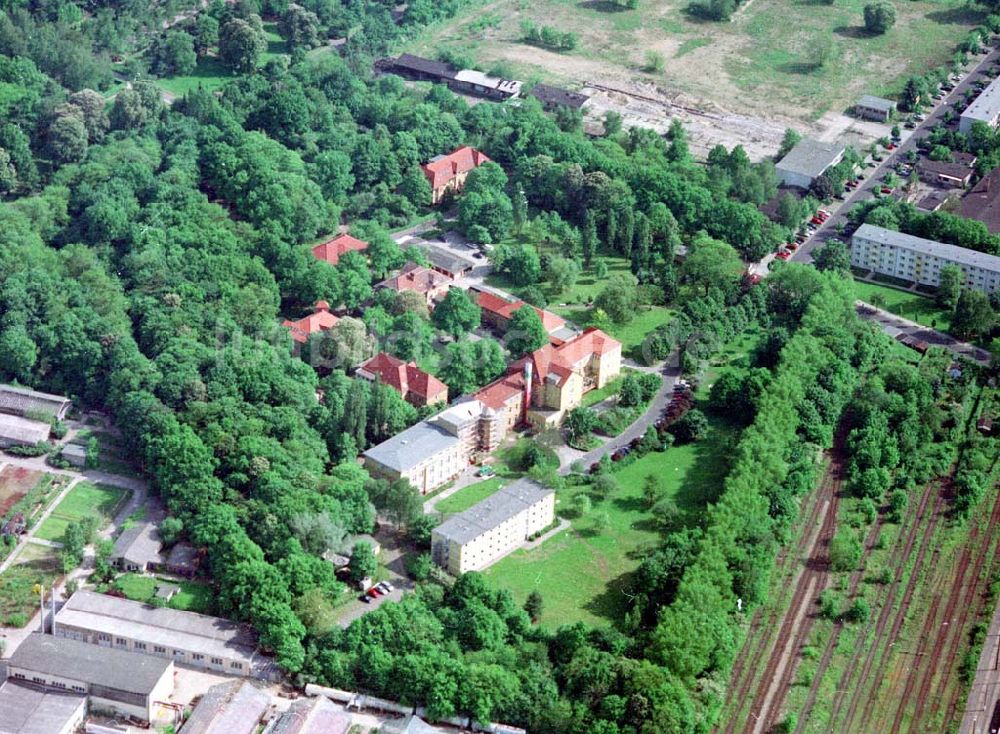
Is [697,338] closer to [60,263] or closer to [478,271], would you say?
[478,271]

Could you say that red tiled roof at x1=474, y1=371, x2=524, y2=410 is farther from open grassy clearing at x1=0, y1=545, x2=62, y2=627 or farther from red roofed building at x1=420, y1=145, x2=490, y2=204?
red roofed building at x1=420, y1=145, x2=490, y2=204

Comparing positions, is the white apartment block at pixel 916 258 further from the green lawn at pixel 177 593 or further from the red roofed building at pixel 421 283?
the green lawn at pixel 177 593

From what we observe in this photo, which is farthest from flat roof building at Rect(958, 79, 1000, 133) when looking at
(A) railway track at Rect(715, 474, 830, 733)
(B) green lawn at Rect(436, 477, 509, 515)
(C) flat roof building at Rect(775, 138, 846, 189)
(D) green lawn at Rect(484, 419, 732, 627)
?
(B) green lawn at Rect(436, 477, 509, 515)

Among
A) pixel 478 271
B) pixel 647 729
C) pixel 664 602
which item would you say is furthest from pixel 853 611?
pixel 478 271

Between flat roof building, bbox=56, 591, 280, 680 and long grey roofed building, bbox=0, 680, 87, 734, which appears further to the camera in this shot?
flat roof building, bbox=56, 591, 280, 680

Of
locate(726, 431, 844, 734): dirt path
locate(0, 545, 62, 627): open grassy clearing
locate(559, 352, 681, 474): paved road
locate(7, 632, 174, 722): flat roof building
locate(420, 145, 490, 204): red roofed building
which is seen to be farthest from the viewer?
locate(420, 145, 490, 204): red roofed building

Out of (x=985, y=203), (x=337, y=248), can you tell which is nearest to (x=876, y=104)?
(x=985, y=203)

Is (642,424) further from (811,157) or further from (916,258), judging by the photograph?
(811,157)
